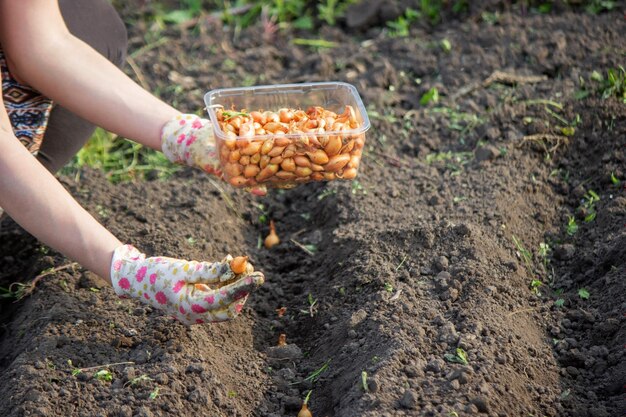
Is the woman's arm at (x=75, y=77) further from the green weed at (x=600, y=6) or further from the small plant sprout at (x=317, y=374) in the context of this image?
the green weed at (x=600, y=6)

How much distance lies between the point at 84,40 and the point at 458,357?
4.51 ft

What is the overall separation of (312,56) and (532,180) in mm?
1158

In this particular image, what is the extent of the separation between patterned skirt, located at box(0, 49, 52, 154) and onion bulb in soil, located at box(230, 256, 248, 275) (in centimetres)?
82

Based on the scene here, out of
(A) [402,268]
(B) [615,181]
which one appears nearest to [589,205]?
(B) [615,181]

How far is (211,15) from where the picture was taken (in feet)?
12.7

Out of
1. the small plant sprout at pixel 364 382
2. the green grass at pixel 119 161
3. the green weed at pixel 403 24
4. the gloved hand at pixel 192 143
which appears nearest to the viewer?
the small plant sprout at pixel 364 382

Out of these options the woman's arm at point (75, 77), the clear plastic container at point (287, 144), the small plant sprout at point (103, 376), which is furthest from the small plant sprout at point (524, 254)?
the small plant sprout at point (103, 376)

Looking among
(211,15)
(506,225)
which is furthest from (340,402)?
(211,15)

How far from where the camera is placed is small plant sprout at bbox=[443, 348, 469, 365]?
2.00 m

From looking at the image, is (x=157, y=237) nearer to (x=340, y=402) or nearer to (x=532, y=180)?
(x=340, y=402)

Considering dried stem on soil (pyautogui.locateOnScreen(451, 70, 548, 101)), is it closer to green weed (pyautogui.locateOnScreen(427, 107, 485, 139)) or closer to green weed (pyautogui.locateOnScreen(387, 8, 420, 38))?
green weed (pyautogui.locateOnScreen(427, 107, 485, 139))

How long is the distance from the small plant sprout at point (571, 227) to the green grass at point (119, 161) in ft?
4.16

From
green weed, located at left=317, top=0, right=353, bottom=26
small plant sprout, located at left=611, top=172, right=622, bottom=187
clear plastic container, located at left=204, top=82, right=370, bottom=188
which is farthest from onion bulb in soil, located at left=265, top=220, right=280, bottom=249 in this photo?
green weed, located at left=317, top=0, right=353, bottom=26

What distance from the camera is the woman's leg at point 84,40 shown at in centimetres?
260
